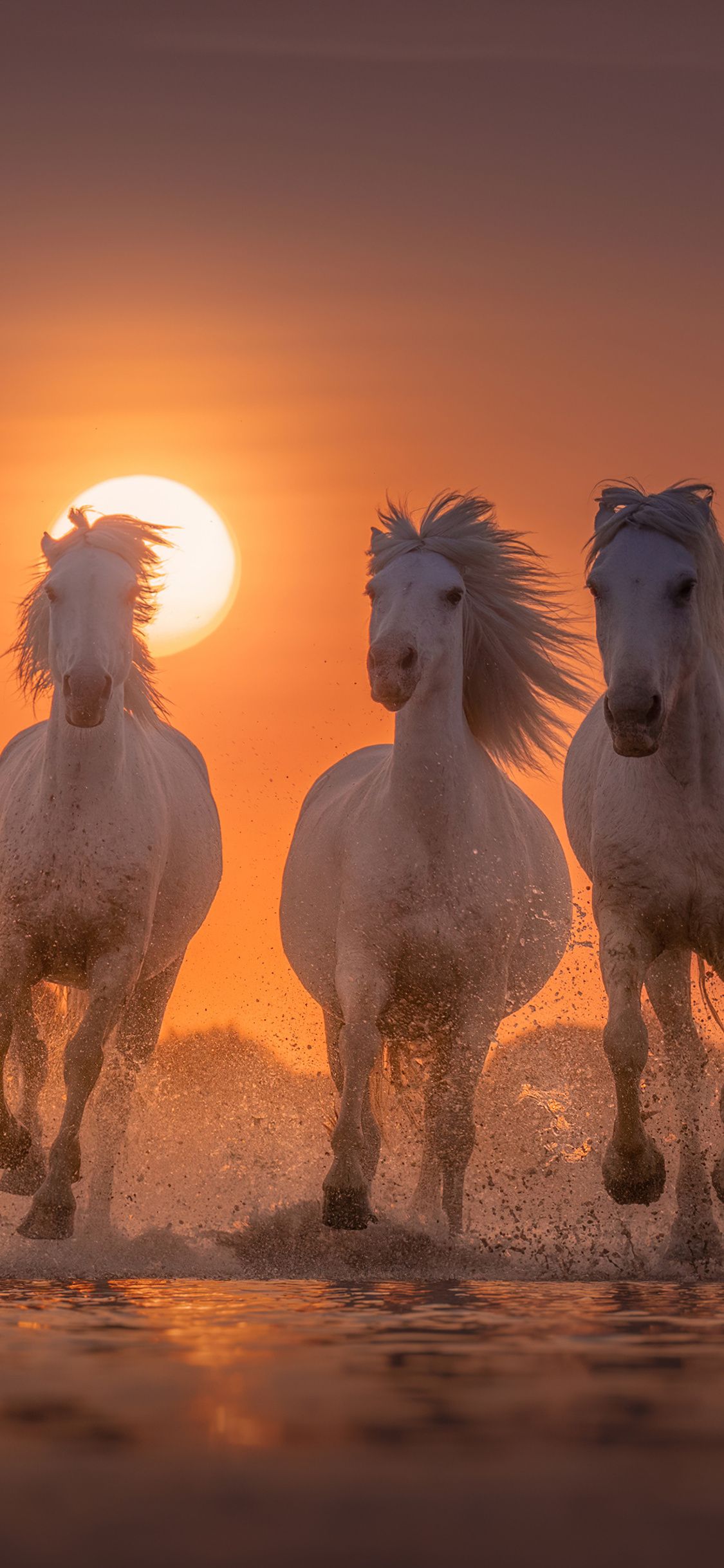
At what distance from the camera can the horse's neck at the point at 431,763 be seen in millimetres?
6562

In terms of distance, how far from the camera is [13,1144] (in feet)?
22.7

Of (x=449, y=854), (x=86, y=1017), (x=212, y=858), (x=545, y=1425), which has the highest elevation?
(x=212, y=858)

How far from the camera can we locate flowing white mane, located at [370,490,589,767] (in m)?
7.08

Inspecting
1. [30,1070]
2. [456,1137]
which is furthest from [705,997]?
[30,1070]

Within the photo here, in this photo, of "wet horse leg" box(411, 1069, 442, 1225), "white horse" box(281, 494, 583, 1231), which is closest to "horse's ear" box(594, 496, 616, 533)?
"white horse" box(281, 494, 583, 1231)

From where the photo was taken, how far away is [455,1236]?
245 inches

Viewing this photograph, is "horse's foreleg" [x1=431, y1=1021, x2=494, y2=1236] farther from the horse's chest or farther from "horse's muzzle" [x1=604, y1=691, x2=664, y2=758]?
"horse's muzzle" [x1=604, y1=691, x2=664, y2=758]

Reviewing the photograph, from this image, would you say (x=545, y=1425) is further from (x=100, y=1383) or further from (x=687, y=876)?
(x=687, y=876)

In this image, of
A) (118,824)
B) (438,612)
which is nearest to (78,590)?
(118,824)

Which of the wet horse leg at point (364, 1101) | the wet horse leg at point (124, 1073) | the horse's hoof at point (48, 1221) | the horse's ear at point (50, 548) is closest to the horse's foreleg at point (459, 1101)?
the wet horse leg at point (364, 1101)

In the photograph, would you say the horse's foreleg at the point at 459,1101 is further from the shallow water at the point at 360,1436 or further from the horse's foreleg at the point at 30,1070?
the shallow water at the point at 360,1436

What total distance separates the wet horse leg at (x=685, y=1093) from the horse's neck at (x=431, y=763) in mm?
1075

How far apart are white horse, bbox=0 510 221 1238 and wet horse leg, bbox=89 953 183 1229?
561mm

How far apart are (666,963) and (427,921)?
1.09 meters
